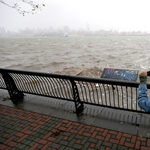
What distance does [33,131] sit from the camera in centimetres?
391

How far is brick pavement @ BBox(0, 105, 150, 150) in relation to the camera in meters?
3.21

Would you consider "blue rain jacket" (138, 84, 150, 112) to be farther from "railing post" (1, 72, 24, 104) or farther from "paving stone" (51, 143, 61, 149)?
"railing post" (1, 72, 24, 104)

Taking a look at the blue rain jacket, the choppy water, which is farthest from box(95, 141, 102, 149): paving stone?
Result: the choppy water

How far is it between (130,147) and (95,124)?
3.52 ft

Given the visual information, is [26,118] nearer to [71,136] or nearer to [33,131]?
[33,131]

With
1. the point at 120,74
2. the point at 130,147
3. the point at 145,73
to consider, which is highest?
the point at 145,73

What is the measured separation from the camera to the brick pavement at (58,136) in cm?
321

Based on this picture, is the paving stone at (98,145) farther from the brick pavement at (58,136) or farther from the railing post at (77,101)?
the railing post at (77,101)

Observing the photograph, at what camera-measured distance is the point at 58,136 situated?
11.8ft

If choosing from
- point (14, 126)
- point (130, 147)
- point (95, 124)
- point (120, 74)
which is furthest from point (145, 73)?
point (120, 74)

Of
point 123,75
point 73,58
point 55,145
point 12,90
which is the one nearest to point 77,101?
point 55,145

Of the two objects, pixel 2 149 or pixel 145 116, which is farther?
pixel 145 116

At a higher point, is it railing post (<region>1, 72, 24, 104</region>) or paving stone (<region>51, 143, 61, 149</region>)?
railing post (<region>1, 72, 24, 104</region>)

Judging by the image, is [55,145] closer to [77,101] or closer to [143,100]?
[77,101]
